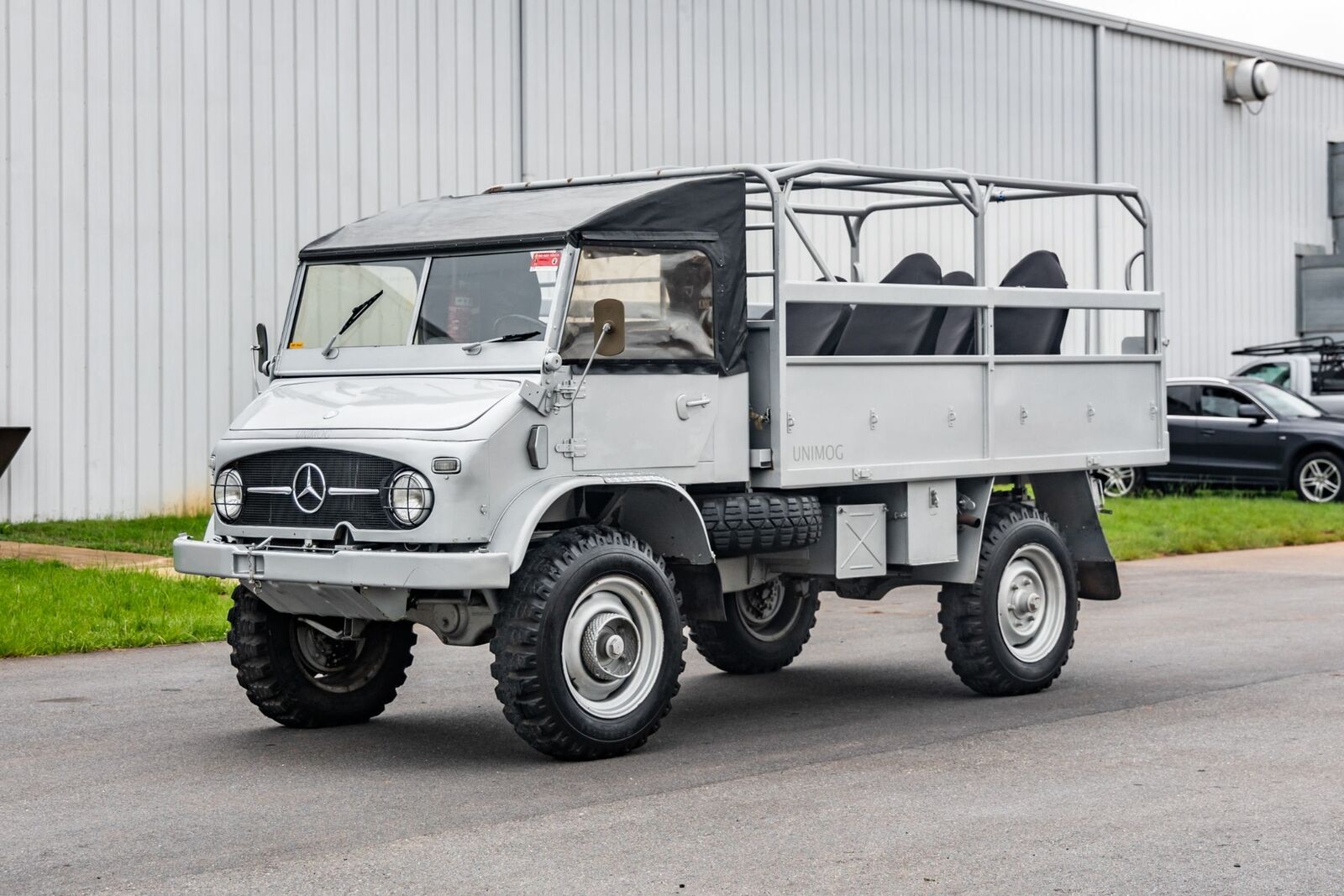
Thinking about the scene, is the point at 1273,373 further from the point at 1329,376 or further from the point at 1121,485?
the point at 1121,485

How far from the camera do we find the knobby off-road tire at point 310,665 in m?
8.62

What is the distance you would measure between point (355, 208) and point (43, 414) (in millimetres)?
4160

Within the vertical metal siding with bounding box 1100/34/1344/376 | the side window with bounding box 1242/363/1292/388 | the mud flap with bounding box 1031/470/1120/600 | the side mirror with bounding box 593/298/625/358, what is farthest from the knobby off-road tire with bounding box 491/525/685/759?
the vertical metal siding with bounding box 1100/34/1344/376

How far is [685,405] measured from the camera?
27.8 feet

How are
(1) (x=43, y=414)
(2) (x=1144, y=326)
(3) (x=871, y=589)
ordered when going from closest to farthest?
(3) (x=871, y=589)
(2) (x=1144, y=326)
(1) (x=43, y=414)

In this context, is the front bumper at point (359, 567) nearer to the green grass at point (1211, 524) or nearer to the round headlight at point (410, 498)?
the round headlight at point (410, 498)

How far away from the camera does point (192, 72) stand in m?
18.8

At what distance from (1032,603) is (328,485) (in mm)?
4109

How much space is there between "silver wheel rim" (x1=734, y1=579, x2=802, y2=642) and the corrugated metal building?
955cm

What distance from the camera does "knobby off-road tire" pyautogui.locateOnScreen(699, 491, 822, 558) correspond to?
8555 millimetres

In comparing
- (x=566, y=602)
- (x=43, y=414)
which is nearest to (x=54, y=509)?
(x=43, y=414)

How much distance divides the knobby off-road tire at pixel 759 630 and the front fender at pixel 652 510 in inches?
69.2

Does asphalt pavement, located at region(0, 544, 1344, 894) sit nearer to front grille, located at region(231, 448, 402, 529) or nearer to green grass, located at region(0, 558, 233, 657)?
green grass, located at region(0, 558, 233, 657)

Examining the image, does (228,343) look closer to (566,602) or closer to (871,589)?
(871,589)
